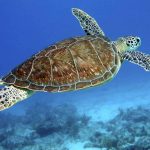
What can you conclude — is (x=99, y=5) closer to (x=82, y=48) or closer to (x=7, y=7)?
(x=7, y=7)

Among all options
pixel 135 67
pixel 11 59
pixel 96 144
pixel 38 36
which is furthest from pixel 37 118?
pixel 38 36

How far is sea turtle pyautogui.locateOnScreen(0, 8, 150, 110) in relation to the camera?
19.9 feet

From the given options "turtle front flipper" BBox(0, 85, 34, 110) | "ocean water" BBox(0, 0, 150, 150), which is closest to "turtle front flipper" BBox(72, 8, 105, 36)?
"turtle front flipper" BBox(0, 85, 34, 110)

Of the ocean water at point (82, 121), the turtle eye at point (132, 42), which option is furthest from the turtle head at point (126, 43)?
the ocean water at point (82, 121)

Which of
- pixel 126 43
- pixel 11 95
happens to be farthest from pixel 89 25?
pixel 11 95

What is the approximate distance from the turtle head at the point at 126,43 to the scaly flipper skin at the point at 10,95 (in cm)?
240

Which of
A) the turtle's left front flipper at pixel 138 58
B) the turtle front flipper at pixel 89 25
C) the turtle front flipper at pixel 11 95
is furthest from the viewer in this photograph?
the turtle front flipper at pixel 89 25

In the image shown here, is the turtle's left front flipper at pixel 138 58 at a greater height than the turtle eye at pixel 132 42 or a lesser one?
lesser

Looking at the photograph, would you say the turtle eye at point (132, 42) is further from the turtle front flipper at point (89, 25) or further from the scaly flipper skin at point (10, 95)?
the scaly flipper skin at point (10, 95)

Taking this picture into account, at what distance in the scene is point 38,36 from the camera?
13950 centimetres

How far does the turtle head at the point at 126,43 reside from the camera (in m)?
7.49

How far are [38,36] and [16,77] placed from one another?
13507 centimetres

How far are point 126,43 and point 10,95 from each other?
3.07 metres

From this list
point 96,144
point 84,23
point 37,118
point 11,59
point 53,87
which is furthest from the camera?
point 11,59
